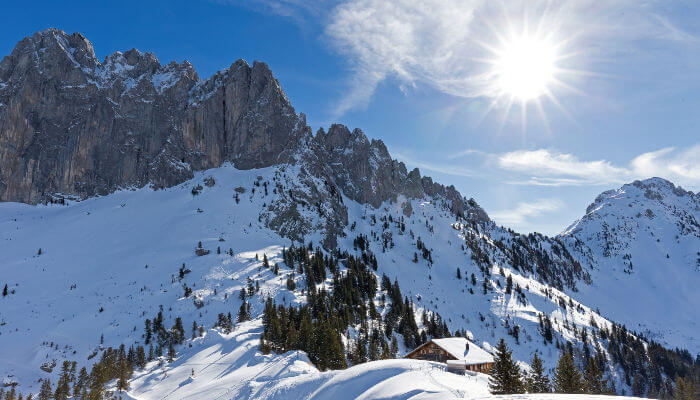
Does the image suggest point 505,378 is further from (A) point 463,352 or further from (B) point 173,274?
(B) point 173,274

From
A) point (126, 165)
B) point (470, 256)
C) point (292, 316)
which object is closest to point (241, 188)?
point (126, 165)

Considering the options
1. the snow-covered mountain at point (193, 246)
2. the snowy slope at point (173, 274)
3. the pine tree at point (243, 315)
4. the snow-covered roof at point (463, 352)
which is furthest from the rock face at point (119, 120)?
the snow-covered roof at point (463, 352)

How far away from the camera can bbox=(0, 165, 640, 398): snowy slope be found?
232 ft

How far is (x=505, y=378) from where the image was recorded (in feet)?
115

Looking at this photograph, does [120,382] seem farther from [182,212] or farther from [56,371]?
[182,212]

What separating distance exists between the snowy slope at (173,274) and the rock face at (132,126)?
8472mm

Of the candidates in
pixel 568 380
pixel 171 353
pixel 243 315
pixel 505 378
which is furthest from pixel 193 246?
pixel 568 380

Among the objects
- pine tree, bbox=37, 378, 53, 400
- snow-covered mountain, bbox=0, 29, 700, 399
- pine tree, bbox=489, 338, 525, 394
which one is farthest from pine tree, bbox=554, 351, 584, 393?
pine tree, bbox=37, 378, 53, 400

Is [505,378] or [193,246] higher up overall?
[193,246]

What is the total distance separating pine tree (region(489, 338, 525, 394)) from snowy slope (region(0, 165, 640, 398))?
1158 cm

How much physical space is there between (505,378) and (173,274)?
280ft

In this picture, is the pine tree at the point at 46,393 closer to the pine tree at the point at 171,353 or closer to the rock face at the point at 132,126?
the pine tree at the point at 171,353

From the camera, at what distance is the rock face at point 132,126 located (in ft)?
496

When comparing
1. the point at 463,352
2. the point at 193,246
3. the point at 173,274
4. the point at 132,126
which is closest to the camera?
the point at 463,352
